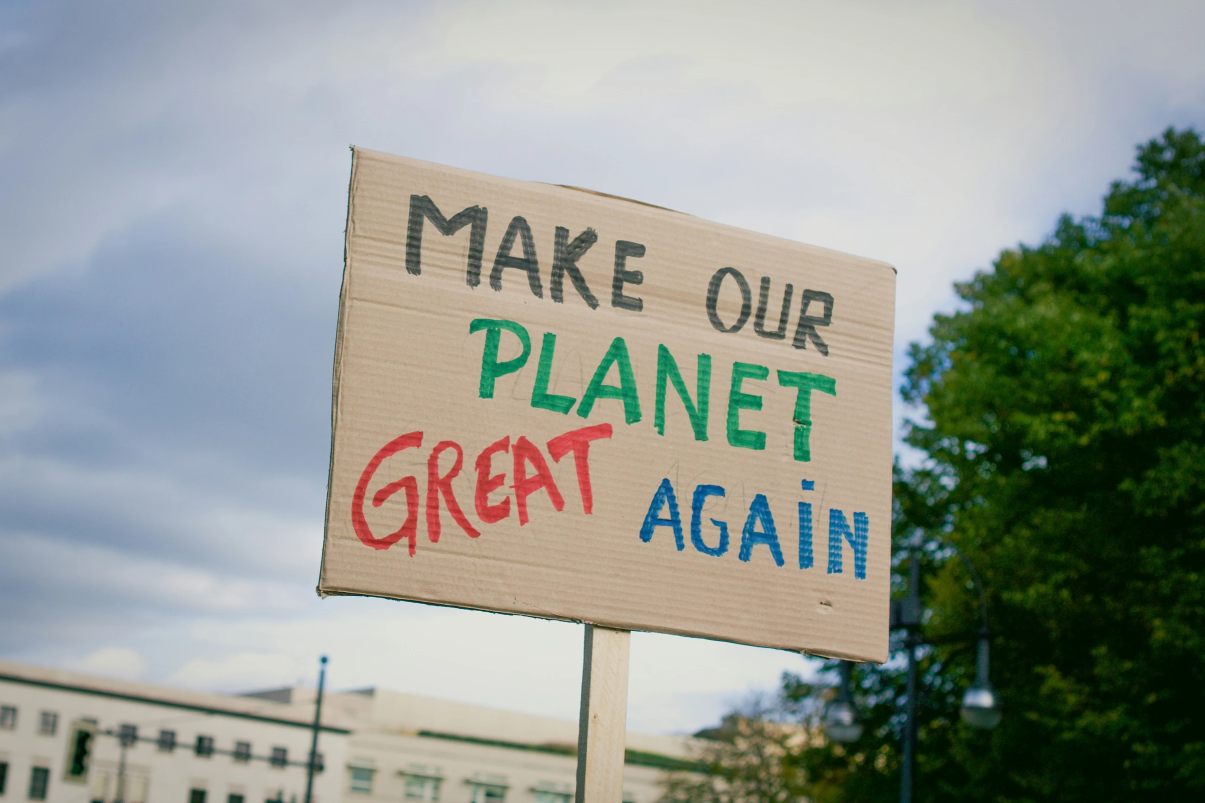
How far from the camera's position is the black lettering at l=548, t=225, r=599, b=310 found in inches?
123

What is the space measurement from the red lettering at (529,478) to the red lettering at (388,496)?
0.25 m

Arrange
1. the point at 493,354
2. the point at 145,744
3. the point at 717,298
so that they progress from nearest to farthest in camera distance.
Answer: the point at 493,354 < the point at 717,298 < the point at 145,744

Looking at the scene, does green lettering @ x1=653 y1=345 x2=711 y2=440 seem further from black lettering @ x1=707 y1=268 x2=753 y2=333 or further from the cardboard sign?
black lettering @ x1=707 y1=268 x2=753 y2=333

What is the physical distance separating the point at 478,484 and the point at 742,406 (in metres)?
0.75

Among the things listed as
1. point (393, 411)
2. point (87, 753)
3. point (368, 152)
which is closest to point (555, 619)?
point (393, 411)

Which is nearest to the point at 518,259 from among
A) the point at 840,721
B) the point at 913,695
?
the point at 840,721

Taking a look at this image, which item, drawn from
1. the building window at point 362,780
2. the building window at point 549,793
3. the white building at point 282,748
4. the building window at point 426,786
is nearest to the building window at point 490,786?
the white building at point 282,748

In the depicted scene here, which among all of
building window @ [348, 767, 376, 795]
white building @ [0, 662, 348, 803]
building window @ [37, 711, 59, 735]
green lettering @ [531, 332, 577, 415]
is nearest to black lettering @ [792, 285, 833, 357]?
green lettering @ [531, 332, 577, 415]

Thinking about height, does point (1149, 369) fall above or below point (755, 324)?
above

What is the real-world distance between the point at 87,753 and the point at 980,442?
2794cm

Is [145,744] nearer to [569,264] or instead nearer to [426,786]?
[426,786]

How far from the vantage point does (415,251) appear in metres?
3.04

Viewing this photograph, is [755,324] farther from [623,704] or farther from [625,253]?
[623,704]

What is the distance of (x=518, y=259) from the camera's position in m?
3.10
